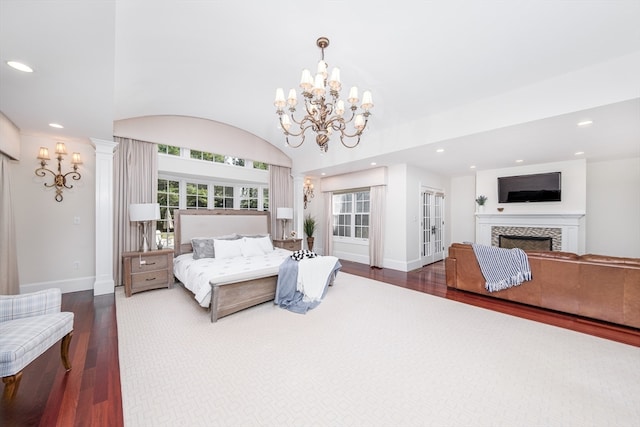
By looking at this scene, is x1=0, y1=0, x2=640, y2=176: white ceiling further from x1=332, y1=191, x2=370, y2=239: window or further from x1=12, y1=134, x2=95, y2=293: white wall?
x1=332, y1=191, x2=370, y2=239: window

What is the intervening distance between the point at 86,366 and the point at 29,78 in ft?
8.99

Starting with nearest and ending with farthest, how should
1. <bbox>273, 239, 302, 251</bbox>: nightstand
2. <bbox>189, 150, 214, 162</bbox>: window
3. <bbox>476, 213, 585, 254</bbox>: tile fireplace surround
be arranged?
<bbox>189, 150, 214, 162</bbox>: window, <bbox>476, 213, 585, 254</bbox>: tile fireplace surround, <bbox>273, 239, 302, 251</bbox>: nightstand

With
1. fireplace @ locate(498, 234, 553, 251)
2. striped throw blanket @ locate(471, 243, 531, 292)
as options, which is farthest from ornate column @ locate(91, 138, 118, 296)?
fireplace @ locate(498, 234, 553, 251)

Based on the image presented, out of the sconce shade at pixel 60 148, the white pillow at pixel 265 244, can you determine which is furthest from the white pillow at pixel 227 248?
the sconce shade at pixel 60 148

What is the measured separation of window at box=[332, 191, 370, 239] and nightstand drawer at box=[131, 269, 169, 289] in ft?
14.8

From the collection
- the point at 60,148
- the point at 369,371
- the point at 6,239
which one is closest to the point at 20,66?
the point at 60,148

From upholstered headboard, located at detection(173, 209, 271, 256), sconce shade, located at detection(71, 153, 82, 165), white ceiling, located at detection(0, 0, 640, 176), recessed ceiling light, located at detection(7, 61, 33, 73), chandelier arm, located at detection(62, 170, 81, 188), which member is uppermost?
white ceiling, located at detection(0, 0, 640, 176)

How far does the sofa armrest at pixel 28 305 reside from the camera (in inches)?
74.3

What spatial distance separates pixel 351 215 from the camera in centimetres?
690

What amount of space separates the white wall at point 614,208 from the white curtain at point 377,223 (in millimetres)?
4614

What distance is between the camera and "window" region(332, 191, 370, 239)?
259 inches

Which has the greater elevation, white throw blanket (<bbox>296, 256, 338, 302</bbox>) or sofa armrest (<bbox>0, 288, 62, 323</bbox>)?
sofa armrest (<bbox>0, 288, 62, 323</bbox>)

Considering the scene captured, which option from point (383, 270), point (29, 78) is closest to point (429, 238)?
point (383, 270)

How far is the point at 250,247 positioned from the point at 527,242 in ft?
21.7
